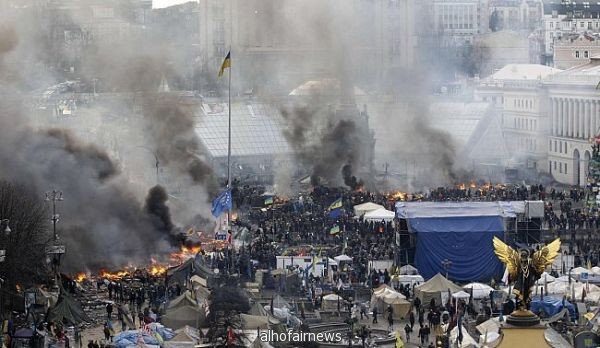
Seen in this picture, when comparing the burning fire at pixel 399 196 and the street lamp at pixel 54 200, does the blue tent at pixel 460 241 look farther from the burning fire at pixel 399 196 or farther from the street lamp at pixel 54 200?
the burning fire at pixel 399 196

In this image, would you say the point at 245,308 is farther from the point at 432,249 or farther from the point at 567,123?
the point at 567,123

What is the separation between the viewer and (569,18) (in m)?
118

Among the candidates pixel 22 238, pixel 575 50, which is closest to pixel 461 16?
pixel 575 50

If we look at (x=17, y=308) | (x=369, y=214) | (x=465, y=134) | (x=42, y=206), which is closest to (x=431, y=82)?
(x=465, y=134)

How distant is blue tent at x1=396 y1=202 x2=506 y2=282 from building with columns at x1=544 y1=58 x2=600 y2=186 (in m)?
27.9

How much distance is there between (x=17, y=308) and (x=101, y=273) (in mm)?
5790

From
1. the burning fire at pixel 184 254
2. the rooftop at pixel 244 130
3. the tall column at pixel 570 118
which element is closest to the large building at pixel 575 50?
the tall column at pixel 570 118

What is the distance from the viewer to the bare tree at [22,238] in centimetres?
3372

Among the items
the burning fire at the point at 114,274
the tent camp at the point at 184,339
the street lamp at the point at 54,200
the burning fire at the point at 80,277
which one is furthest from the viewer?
the burning fire at the point at 114,274

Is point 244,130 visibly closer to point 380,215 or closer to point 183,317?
point 380,215

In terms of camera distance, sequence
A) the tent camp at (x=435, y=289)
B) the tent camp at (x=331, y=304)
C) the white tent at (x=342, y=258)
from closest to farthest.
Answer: the tent camp at (x=435, y=289), the tent camp at (x=331, y=304), the white tent at (x=342, y=258)

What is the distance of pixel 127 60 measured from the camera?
7288 centimetres

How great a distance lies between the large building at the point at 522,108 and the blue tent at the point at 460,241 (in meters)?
33.0

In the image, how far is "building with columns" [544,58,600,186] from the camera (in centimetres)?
6900
